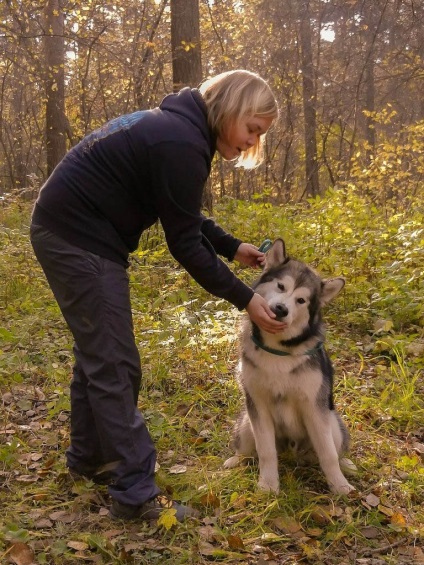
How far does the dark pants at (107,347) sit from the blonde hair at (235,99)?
0.93m

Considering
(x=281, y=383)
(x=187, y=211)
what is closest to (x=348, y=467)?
(x=281, y=383)

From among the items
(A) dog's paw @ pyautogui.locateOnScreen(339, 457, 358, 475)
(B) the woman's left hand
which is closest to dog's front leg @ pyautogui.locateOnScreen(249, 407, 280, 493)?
(A) dog's paw @ pyautogui.locateOnScreen(339, 457, 358, 475)

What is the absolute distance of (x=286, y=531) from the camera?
10.1ft

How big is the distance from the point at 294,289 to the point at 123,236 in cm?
104

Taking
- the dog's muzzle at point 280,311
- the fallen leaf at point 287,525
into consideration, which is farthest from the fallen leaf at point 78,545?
the dog's muzzle at point 280,311

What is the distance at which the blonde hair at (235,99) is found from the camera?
9.72 feet

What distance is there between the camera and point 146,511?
10.1ft

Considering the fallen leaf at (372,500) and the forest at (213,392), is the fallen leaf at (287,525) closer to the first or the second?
the forest at (213,392)

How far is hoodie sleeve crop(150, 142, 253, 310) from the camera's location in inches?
110

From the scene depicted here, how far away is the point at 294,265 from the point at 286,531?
58.7 inches

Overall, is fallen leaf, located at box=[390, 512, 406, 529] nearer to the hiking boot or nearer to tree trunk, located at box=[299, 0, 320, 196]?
the hiking boot

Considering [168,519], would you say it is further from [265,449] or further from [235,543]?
[265,449]

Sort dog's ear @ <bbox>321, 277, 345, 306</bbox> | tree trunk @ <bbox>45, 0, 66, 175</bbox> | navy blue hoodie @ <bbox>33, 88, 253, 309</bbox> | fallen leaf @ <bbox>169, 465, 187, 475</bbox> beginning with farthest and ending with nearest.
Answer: tree trunk @ <bbox>45, 0, 66, 175</bbox> → fallen leaf @ <bbox>169, 465, 187, 475</bbox> → dog's ear @ <bbox>321, 277, 345, 306</bbox> → navy blue hoodie @ <bbox>33, 88, 253, 309</bbox>

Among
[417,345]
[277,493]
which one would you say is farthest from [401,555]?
[417,345]
